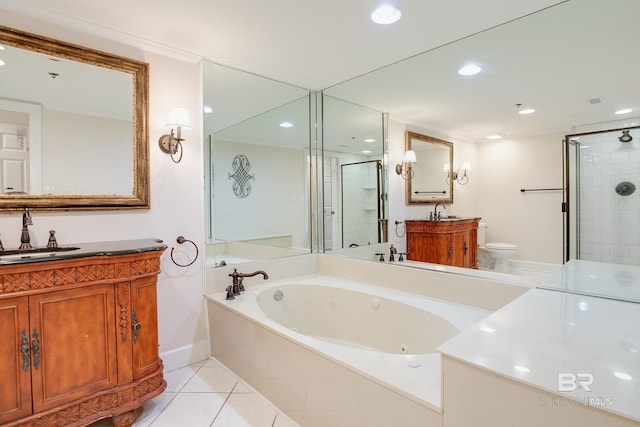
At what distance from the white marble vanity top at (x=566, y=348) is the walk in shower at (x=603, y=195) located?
1.01 feet

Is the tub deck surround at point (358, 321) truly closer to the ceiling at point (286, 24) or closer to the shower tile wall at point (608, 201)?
the shower tile wall at point (608, 201)

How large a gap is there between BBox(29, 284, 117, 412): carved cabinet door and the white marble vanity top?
1.66 meters

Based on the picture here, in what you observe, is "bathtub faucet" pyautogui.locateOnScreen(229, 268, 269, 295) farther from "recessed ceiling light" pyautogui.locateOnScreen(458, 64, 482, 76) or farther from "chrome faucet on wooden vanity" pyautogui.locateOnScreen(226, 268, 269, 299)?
"recessed ceiling light" pyautogui.locateOnScreen(458, 64, 482, 76)

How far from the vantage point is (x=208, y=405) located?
1.91 metres

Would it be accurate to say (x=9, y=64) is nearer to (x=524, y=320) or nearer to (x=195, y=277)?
(x=195, y=277)

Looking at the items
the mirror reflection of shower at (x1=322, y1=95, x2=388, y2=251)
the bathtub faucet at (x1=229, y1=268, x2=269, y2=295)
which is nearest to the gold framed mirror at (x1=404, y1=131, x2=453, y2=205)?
the mirror reflection of shower at (x1=322, y1=95, x2=388, y2=251)

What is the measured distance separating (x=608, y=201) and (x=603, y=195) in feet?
0.12

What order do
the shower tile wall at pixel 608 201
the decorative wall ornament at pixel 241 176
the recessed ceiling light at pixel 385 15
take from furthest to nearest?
the decorative wall ornament at pixel 241 176, the recessed ceiling light at pixel 385 15, the shower tile wall at pixel 608 201

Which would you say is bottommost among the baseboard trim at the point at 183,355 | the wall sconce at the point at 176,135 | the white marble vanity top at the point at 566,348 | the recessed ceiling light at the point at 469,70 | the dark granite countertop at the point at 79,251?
the baseboard trim at the point at 183,355

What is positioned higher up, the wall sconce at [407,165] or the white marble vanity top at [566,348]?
the wall sconce at [407,165]

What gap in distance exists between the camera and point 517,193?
75.3 inches

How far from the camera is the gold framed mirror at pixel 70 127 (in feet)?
5.74

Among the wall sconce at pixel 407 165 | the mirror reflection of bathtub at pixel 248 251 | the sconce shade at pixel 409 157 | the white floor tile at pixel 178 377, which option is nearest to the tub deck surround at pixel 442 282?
the mirror reflection of bathtub at pixel 248 251

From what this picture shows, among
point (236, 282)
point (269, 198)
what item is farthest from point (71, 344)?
point (269, 198)
